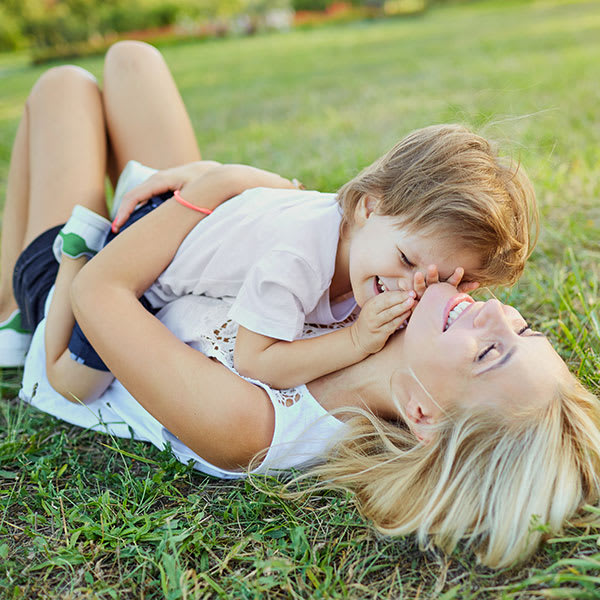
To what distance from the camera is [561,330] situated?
2.60 m

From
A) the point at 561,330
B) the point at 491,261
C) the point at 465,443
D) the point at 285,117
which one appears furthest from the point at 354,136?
the point at 465,443

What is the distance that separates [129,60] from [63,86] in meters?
0.32

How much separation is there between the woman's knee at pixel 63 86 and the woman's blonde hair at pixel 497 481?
2206 mm

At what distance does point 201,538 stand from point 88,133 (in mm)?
1932

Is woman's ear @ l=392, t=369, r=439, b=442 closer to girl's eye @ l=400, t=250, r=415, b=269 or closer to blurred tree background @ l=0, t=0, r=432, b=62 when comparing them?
girl's eye @ l=400, t=250, r=415, b=269

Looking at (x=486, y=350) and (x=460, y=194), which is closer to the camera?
(x=486, y=350)

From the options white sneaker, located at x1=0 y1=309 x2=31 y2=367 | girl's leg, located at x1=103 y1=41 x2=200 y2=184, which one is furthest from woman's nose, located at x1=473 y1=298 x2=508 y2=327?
white sneaker, located at x1=0 y1=309 x2=31 y2=367

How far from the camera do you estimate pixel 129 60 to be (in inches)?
120

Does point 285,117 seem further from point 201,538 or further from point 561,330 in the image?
point 201,538

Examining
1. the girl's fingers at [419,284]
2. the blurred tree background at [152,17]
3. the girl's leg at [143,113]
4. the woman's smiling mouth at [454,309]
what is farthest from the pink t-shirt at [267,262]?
the blurred tree background at [152,17]

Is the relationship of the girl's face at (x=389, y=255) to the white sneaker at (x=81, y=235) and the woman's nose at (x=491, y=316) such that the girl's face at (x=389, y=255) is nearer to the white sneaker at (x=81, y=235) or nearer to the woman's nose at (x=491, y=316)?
the woman's nose at (x=491, y=316)

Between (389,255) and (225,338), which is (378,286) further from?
(225,338)

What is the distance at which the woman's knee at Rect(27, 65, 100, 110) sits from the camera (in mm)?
2998

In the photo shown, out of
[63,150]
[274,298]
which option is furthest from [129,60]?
[274,298]
